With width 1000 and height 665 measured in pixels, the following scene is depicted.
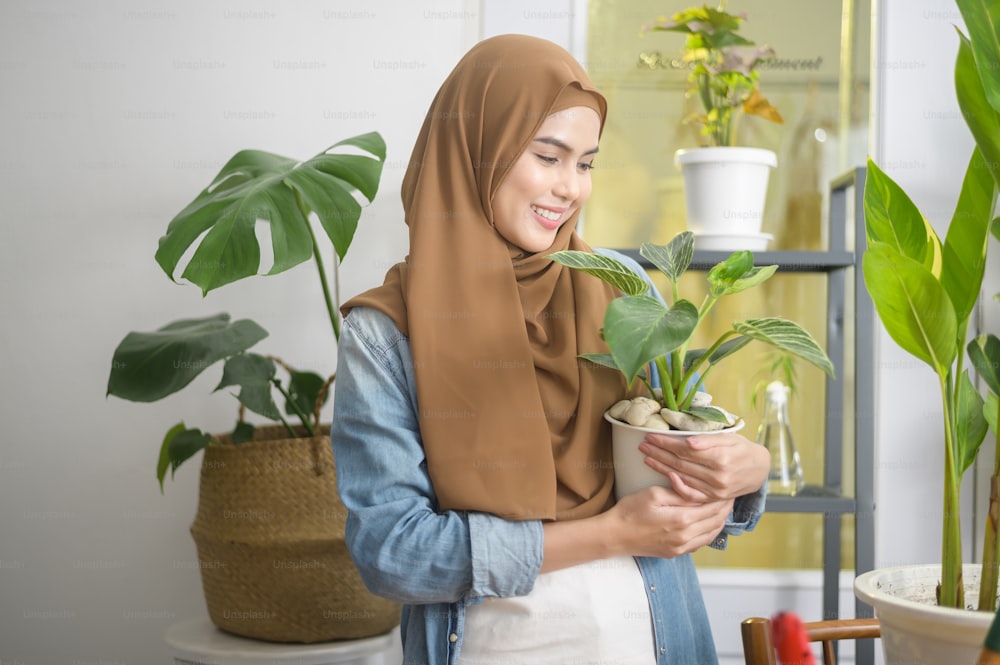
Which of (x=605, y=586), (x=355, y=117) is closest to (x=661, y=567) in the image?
(x=605, y=586)

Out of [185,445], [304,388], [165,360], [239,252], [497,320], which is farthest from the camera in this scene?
[304,388]

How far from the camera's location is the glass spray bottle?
6.13 ft

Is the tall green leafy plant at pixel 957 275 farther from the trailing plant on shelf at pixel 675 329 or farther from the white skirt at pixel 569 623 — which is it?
the white skirt at pixel 569 623

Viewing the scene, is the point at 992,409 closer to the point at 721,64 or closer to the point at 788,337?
the point at 788,337

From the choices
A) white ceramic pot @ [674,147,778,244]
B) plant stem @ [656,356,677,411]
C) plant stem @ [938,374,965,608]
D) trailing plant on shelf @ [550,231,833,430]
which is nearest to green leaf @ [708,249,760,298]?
trailing plant on shelf @ [550,231,833,430]

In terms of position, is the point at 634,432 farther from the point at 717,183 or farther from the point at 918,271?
the point at 717,183

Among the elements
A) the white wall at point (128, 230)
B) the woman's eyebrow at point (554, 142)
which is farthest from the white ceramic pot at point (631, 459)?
the white wall at point (128, 230)

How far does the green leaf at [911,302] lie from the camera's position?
861 millimetres

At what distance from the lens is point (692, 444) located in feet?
3.24

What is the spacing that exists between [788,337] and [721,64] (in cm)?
103

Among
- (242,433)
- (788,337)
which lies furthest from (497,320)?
(242,433)

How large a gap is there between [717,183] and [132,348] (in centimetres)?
117

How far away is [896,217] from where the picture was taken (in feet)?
3.20

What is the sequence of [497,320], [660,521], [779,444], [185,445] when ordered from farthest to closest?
[779,444], [185,445], [497,320], [660,521]
